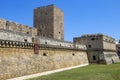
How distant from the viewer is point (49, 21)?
37.3m

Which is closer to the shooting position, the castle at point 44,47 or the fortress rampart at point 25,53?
the fortress rampart at point 25,53

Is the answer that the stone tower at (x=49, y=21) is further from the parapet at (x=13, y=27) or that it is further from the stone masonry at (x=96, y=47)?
the parapet at (x=13, y=27)

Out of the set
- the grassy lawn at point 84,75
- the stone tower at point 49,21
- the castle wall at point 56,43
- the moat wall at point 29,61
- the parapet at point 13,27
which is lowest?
the grassy lawn at point 84,75

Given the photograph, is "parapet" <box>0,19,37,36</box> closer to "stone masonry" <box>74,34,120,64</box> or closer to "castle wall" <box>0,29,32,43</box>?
"castle wall" <box>0,29,32,43</box>

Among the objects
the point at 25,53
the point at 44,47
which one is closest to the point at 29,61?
the point at 25,53

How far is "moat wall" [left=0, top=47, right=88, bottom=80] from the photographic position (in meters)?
17.8

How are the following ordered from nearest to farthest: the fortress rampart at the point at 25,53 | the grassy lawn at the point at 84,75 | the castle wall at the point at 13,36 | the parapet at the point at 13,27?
the grassy lawn at the point at 84,75 → the fortress rampart at the point at 25,53 → the castle wall at the point at 13,36 → the parapet at the point at 13,27

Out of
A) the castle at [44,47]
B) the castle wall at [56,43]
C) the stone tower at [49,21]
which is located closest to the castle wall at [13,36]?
the castle at [44,47]

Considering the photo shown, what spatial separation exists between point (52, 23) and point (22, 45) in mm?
17137

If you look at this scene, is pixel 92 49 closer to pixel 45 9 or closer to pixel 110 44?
pixel 110 44

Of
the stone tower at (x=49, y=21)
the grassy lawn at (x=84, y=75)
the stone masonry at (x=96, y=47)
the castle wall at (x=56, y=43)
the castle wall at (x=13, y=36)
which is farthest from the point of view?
the stone masonry at (x=96, y=47)

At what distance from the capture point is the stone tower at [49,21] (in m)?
36.9

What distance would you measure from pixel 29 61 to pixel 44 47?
4.09 m

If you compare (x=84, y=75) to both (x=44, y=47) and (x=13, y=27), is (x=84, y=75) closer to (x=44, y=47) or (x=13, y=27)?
(x=44, y=47)
